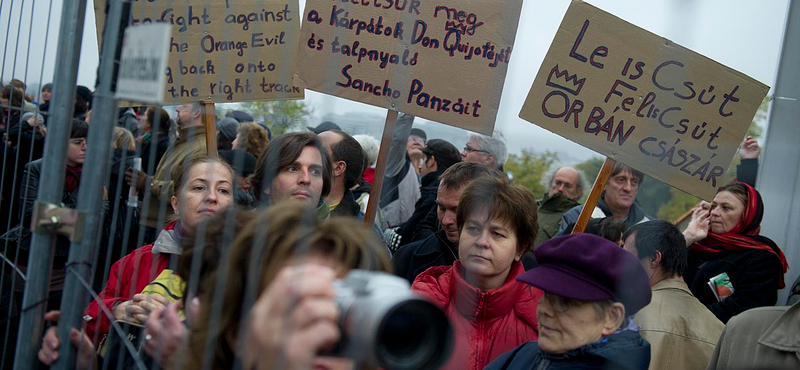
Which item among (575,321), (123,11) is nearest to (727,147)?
(575,321)

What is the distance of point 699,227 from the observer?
388 centimetres

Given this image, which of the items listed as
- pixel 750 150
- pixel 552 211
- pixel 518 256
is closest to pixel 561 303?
pixel 518 256

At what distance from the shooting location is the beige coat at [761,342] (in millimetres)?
2457

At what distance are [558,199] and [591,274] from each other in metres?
2.83

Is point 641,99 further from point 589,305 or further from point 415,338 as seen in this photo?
point 415,338

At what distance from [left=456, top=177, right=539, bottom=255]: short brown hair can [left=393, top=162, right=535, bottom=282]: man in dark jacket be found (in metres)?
0.39

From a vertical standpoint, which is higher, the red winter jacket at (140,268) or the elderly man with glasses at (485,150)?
the elderly man with glasses at (485,150)

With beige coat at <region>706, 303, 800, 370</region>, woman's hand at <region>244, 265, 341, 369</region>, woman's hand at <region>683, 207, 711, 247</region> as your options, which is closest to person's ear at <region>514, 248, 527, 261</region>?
beige coat at <region>706, 303, 800, 370</region>

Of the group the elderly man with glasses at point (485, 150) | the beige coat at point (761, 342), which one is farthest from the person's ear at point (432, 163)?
the beige coat at point (761, 342)

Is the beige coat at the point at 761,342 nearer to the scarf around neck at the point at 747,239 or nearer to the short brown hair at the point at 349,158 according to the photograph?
the scarf around neck at the point at 747,239

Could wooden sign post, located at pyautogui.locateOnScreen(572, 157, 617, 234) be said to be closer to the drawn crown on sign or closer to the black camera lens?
the drawn crown on sign

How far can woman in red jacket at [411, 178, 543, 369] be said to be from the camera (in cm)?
261

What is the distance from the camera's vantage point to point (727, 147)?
3400mm

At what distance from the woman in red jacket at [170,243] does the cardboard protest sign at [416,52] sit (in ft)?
2.50
